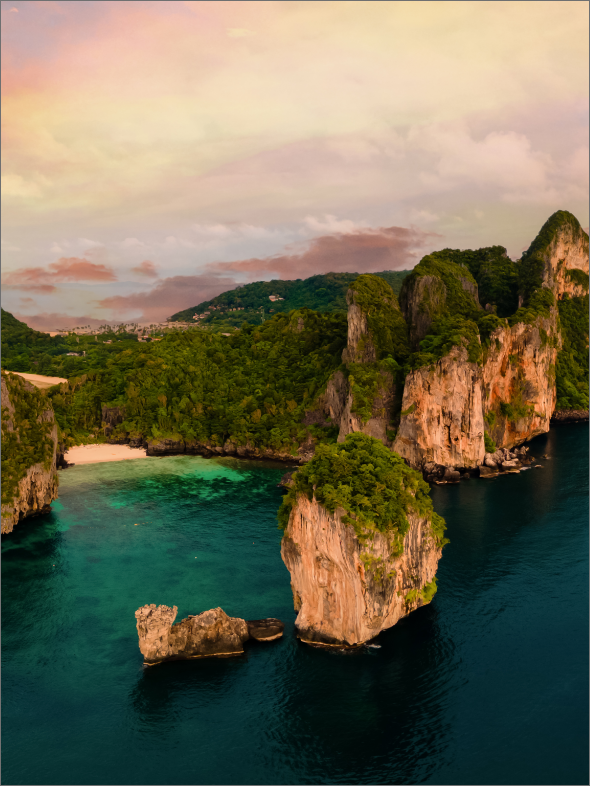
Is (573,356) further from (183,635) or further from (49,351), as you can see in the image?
(49,351)

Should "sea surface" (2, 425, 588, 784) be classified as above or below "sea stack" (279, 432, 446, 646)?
below

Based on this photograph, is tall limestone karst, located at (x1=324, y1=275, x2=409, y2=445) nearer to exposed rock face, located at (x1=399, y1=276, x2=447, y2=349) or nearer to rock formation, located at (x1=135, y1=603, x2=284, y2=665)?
exposed rock face, located at (x1=399, y1=276, x2=447, y2=349)

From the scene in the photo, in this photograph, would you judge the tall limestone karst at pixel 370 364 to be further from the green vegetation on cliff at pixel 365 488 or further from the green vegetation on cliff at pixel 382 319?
the green vegetation on cliff at pixel 365 488

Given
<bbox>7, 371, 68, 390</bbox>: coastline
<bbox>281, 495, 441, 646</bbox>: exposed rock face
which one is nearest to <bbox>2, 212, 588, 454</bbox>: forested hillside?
<bbox>7, 371, 68, 390</bbox>: coastline

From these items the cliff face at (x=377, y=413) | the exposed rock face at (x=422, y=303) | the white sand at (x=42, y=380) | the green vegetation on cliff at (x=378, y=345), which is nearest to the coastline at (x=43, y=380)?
the white sand at (x=42, y=380)

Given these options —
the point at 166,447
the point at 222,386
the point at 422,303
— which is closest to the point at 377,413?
the point at 422,303

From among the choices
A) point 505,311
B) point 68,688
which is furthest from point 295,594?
point 505,311
